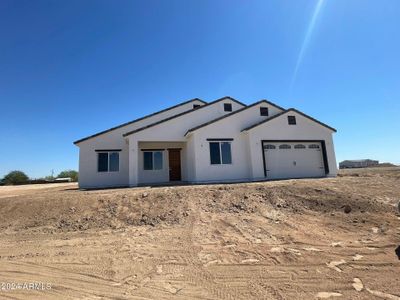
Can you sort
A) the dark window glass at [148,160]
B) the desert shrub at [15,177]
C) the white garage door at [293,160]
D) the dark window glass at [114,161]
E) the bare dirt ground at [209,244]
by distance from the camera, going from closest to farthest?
1. the bare dirt ground at [209,244]
2. the white garage door at [293,160]
3. the dark window glass at [114,161]
4. the dark window glass at [148,160]
5. the desert shrub at [15,177]

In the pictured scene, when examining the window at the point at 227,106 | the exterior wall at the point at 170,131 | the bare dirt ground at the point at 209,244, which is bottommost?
the bare dirt ground at the point at 209,244

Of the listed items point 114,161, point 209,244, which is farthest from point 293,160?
point 114,161

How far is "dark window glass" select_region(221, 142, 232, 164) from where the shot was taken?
15.1 meters

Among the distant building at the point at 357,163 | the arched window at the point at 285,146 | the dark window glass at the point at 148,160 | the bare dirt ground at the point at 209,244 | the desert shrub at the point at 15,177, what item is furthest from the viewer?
the distant building at the point at 357,163

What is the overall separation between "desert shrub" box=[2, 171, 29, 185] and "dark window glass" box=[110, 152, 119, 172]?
22173 millimetres

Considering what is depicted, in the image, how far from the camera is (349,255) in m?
4.74

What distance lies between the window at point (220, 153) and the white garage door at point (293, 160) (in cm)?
247

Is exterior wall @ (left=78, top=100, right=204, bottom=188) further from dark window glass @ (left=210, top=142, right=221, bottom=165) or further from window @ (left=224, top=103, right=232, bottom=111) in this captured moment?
window @ (left=224, top=103, right=232, bottom=111)

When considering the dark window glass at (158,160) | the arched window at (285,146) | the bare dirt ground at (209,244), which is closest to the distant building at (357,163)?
the arched window at (285,146)

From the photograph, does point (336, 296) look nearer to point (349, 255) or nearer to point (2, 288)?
point (349, 255)

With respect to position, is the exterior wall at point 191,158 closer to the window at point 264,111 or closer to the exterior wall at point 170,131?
the exterior wall at point 170,131

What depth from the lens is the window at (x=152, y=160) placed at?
17359mm

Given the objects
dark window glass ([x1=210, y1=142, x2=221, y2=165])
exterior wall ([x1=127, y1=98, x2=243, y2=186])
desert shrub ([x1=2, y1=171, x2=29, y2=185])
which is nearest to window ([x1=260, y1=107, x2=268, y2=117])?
exterior wall ([x1=127, y1=98, x2=243, y2=186])

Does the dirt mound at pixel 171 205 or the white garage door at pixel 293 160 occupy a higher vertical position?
the white garage door at pixel 293 160
